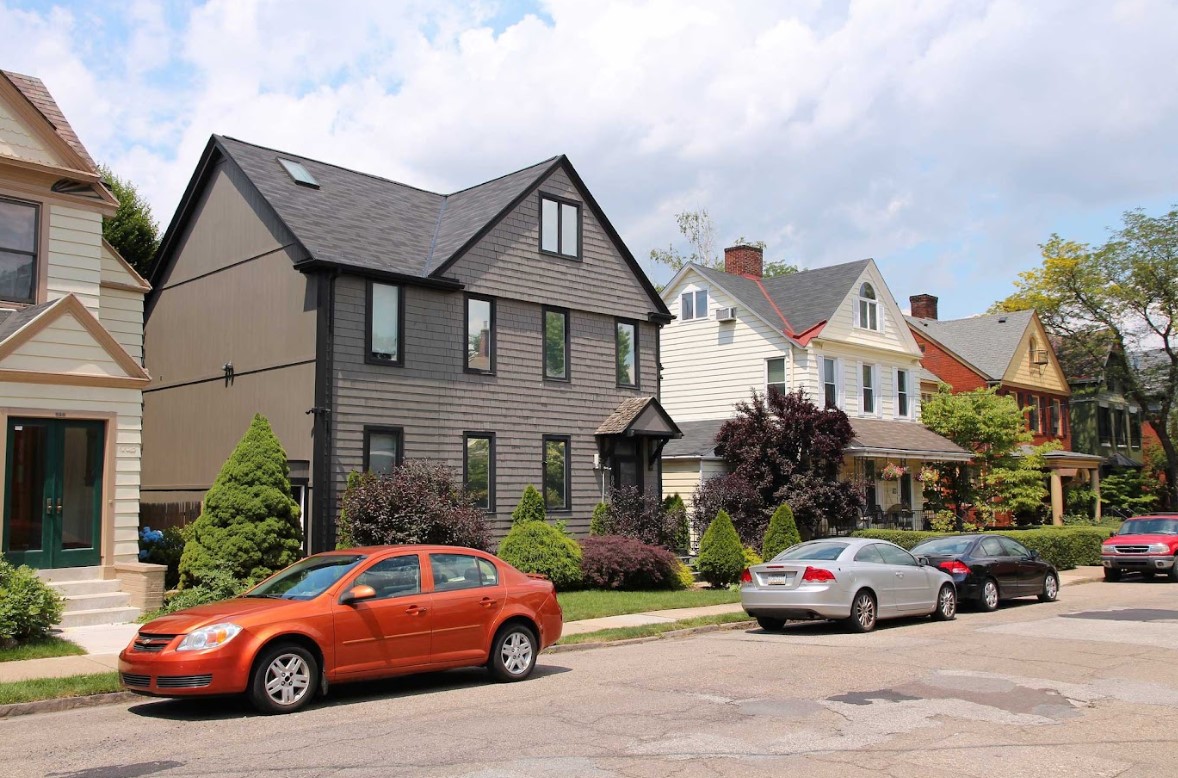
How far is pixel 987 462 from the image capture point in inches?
1404

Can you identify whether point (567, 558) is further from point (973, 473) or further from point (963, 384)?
point (963, 384)

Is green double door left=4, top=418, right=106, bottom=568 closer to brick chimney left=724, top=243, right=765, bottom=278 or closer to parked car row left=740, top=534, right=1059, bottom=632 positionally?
parked car row left=740, top=534, right=1059, bottom=632

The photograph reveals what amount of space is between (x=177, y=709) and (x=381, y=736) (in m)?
2.72

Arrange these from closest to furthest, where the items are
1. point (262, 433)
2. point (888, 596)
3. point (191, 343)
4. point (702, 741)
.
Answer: point (702, 741)
point (888, 596)
point (262, 433)
point (191, 343)

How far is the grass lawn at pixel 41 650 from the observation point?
1237 centimetres

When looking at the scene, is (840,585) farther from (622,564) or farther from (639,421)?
(639,421)

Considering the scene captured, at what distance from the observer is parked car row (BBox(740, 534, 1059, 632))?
15438 mm

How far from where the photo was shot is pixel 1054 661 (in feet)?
41.1

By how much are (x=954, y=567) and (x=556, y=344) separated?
10.3m

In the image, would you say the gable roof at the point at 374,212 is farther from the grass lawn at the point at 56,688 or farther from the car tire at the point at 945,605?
the car tire at the point at 945,605

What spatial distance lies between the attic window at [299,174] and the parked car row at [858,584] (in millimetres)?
13084

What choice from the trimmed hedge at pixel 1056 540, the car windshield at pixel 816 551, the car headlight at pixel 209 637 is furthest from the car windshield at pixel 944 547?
the car headlight at pixel 209 637

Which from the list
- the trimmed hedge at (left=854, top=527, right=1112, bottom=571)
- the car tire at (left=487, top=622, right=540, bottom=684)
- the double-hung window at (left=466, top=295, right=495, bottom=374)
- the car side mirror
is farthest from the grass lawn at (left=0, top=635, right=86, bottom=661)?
the trimmed hedge at (left=854, top=527, right=1112, bottom=571)

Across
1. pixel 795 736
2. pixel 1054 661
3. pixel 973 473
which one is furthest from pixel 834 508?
pixel 795 736
